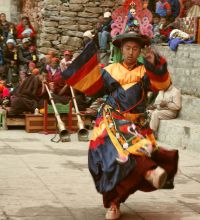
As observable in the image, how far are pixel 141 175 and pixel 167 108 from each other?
22.1 feet

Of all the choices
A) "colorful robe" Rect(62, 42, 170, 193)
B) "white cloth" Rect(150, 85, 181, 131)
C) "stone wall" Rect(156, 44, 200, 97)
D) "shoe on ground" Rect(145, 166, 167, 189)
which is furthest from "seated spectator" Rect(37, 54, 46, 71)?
"shoe on ground" Rect(145, 166, 167, 189)

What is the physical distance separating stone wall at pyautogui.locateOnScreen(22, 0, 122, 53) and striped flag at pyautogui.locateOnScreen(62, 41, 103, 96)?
44.3ft

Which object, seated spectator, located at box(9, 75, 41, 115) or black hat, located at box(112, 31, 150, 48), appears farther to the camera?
seated spectator, located at box(9, 75, 41, 115)

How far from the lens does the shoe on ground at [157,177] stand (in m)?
6.03

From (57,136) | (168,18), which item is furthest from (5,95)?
(168,18)

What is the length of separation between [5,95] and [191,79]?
12.7 ft

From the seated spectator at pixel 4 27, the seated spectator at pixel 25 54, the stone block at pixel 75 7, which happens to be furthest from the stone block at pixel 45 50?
the stone block at pixel 75 7

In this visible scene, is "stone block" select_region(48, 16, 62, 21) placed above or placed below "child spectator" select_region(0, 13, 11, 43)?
above

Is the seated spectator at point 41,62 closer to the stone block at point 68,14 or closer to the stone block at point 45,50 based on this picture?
the stone block at point 45,50

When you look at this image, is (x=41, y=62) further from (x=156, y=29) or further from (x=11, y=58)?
(x=156, y=29)

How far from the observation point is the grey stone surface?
6.77 metres

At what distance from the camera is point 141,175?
6.21m

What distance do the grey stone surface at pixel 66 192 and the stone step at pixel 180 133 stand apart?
42 centimetres

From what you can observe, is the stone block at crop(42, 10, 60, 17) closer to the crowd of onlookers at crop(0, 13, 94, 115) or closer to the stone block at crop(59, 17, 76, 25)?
the stone block at crop(59, 17, 76, 25)
